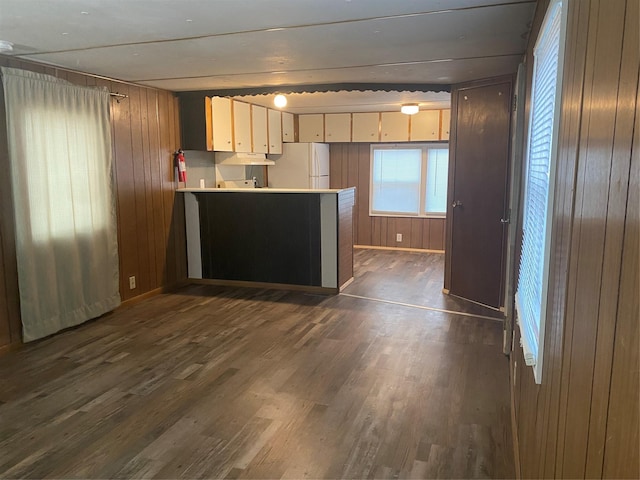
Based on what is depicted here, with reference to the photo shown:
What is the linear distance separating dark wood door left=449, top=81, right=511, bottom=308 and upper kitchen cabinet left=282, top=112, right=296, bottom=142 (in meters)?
3.29

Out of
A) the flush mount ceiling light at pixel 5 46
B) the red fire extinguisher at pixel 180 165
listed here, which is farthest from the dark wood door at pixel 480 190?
the flush mount ceiling light at pixel 5 46

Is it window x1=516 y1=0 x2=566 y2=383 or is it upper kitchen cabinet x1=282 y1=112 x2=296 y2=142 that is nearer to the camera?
window x1=516 y1=0 x2=566 y2=383

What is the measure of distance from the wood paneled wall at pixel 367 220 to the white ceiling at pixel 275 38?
328 cm

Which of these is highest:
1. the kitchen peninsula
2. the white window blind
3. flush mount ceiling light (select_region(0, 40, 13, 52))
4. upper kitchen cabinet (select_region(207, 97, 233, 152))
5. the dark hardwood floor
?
flush mount ceiling light (select_region(0, 40, 13, 52))

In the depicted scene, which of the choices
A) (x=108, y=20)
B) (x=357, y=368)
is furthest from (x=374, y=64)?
→ (x=357, y=368)

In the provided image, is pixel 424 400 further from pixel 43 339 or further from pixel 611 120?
pixel 43 339

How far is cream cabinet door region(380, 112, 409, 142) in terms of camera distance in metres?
7.19

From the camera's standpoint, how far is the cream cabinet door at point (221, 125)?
5.43 m

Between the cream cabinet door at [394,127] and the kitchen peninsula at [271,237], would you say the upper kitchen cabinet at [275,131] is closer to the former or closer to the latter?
the cream cabinet door at [394,127]

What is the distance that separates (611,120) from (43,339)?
165 inches

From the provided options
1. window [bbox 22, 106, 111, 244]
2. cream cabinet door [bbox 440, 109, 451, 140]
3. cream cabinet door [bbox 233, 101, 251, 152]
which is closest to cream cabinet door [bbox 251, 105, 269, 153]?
cream cabinet door [bbox 233, 101, 251, 152]

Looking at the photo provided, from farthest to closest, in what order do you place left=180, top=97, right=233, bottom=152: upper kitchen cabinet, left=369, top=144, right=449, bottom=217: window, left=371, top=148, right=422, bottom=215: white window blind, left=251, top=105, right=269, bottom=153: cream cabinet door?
left=371, top=148, right=422, bottom=215: white window blind, left=369, top=144, right=449, bottom=217: window, left=251, top=105, right=269, bottom=153: cream cabinet door, left=180, top=97, right=233, bottom=152: upper kitchen cabinet

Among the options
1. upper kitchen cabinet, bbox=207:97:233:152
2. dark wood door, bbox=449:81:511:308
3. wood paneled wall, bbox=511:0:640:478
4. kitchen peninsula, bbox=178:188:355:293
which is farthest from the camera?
upper kitchen cabinet, bbox=207:97:233:152

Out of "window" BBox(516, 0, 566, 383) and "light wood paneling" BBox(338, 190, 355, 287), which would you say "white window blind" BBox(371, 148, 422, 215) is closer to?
"light wood paneling" BBox(338, 190, 355, 287)
